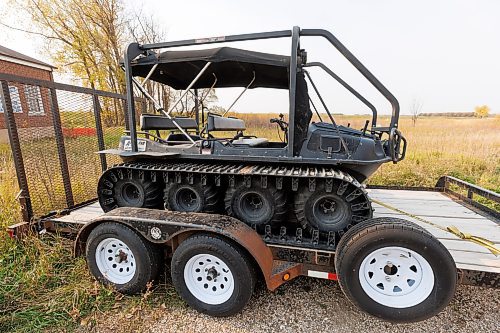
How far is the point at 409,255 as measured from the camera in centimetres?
236

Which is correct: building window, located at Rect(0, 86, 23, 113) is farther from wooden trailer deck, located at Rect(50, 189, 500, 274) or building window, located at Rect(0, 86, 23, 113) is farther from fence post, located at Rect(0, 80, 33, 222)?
wooden trailer deck, located at Rect(50, 189, 500, 274)

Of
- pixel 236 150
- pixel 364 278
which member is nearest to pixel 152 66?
pixel 236 150

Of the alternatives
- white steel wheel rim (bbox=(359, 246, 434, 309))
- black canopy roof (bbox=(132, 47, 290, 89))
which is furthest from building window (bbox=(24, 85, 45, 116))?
white steel wheel rim (bbox=(359, 246, 434, 309))

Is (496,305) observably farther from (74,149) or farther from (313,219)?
(74,149)

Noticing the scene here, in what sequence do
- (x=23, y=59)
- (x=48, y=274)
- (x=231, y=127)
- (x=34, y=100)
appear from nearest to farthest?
(x=48, y=274), (x=34, y=100), (x=231, y=127), (x=23, y=59)

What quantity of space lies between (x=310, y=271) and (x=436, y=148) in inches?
414

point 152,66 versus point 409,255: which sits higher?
point 152,66

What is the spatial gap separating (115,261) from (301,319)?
2.04m

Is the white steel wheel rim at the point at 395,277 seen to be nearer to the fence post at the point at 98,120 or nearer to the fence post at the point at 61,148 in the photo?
the fence post at the point at 61,148

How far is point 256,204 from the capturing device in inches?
127

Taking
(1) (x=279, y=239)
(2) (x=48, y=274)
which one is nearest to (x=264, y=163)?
(1) (x=279, y=239)

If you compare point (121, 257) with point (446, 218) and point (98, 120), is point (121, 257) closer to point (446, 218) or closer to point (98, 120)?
point (98, 120)

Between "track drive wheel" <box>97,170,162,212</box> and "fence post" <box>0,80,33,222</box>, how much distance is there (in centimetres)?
102

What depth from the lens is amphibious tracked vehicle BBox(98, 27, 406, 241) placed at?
Result: 110 inches
